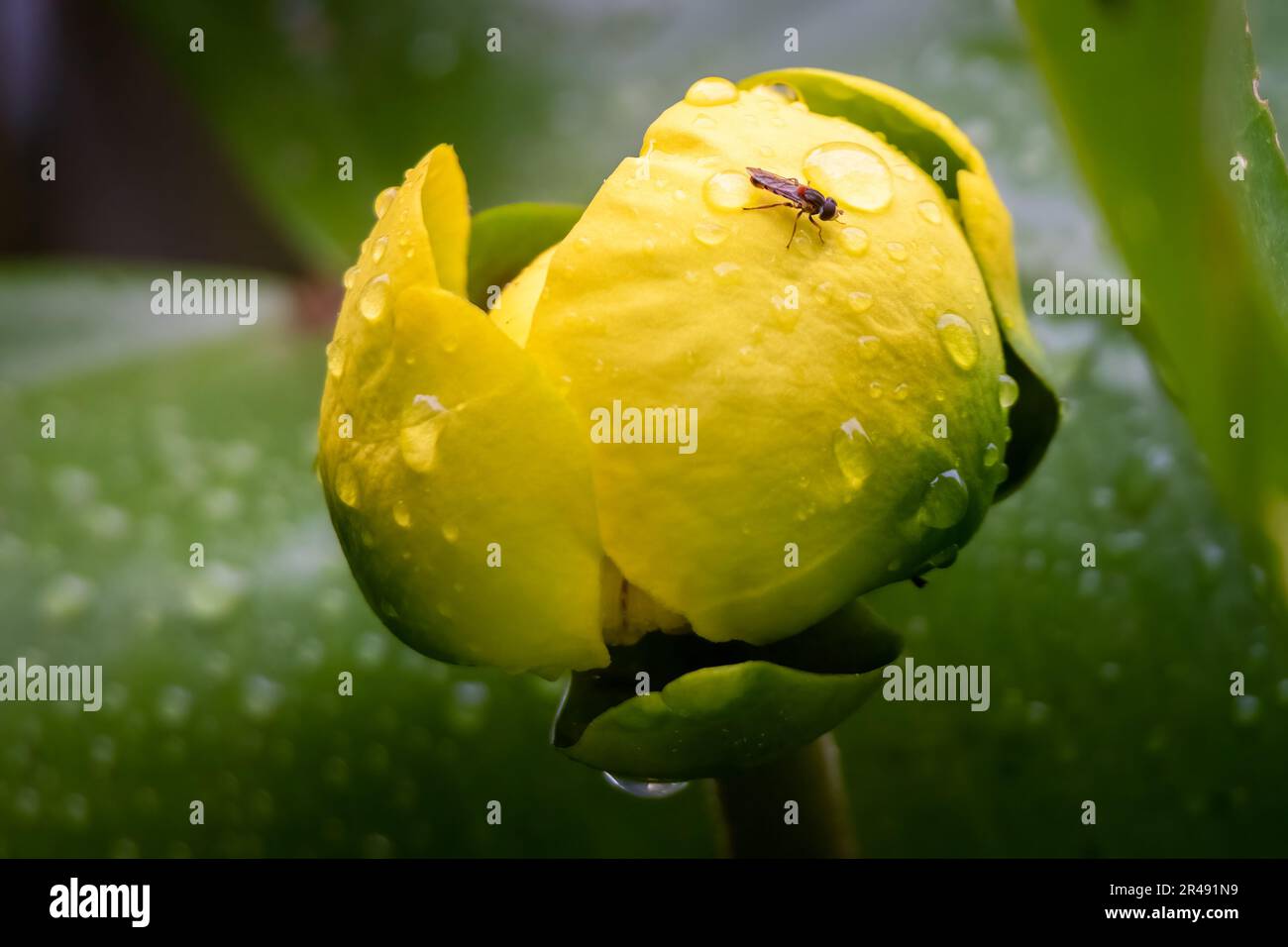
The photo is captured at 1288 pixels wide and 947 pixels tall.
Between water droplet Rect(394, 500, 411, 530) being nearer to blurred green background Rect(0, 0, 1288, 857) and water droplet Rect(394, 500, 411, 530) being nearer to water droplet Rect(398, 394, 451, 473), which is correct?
water droplet Rect(398, 394, 451, 473)

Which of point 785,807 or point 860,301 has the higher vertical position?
point 860,301

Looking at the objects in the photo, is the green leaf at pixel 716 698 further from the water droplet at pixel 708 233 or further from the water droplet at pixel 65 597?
the water droplet at pixel 65 597

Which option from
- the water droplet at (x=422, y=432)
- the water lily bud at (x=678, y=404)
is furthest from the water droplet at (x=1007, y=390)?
the water droplet at (x=422, y=432)

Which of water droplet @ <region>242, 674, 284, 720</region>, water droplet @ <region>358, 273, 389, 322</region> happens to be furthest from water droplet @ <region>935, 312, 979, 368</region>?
water droplet @ <region>242, 674, 284, 720</region>

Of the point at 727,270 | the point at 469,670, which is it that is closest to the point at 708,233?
the point at 727,270

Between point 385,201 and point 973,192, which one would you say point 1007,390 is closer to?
point 973,192
